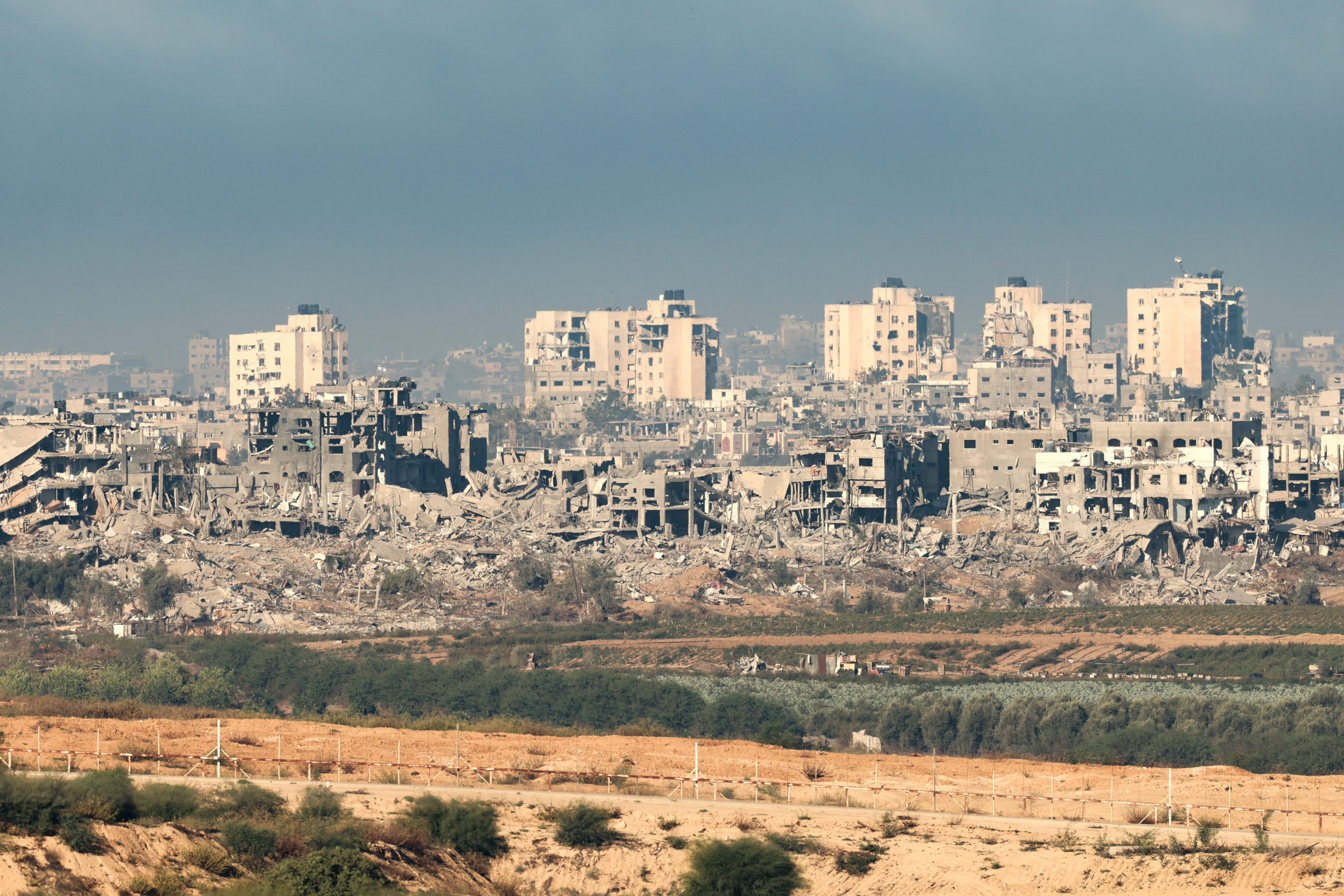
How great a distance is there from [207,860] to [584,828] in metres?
5.23

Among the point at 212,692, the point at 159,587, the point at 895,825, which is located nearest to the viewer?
the point at 895,825

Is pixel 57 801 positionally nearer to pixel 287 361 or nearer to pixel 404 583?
pixel 404 583

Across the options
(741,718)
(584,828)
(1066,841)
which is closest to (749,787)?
(584,828)

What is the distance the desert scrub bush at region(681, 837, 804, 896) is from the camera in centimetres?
2458

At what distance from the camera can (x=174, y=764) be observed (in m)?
30.0

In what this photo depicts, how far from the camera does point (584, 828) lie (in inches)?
1030

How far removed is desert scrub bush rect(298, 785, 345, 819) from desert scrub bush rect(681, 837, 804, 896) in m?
4.75

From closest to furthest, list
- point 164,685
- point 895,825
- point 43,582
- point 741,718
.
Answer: point 895,825 → point 741,718 → point 164,685 → point 43,582

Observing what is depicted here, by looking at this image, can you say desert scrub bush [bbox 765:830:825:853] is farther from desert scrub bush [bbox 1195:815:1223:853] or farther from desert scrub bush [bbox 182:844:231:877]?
desert scrub bush [bbox 182:844:231:877]

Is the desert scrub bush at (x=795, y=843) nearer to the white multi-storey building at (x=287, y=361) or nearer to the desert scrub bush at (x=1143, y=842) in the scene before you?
the desert scrub bush at (x=1143, y=842)

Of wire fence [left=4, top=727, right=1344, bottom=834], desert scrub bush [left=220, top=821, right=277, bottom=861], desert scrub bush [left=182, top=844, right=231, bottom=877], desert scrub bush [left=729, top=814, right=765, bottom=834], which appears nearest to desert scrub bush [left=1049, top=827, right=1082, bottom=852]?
wire fence [left=4, top=727, right=1344, bottom=834]

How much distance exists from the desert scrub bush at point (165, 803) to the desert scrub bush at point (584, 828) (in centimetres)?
490

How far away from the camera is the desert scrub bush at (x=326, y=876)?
2281 centimetres

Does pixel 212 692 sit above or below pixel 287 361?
below
